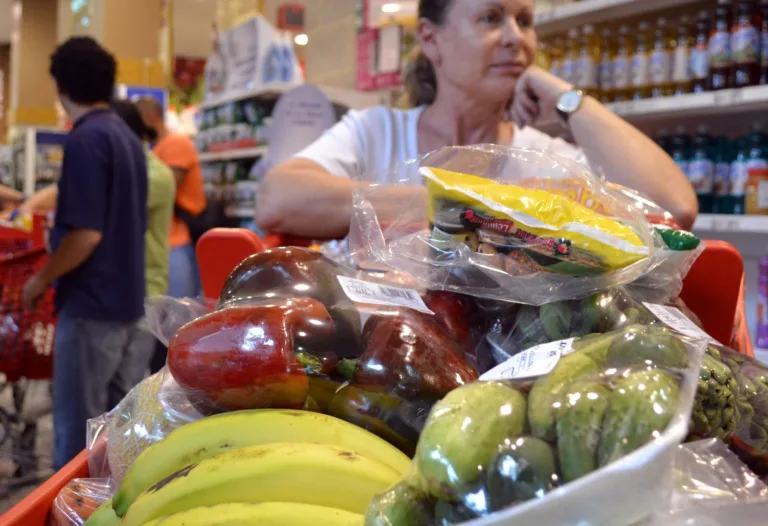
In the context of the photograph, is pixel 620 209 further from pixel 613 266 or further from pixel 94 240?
pixel 94 240

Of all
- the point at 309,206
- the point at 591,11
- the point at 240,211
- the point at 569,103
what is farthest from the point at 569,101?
the point at 240,211

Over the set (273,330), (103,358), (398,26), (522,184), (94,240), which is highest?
(398,26)

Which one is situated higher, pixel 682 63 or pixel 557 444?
pixel 682 63

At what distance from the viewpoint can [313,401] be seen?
0.60 meters

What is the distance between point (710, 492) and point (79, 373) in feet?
8.03

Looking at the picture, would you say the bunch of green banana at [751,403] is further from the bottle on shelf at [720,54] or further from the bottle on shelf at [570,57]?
the bottle on shelf at [570,57]

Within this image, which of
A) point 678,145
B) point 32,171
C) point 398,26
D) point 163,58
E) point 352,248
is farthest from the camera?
point 163,58

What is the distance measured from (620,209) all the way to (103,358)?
2.21 m

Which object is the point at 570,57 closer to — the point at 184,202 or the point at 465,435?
the point at 184,202

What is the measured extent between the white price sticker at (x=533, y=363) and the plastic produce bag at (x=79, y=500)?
0.39 m

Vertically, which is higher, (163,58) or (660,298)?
(163,58)

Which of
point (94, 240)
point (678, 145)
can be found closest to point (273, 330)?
point (94, 240)

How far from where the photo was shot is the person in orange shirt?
416 cm

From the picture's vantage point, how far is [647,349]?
44 cm
